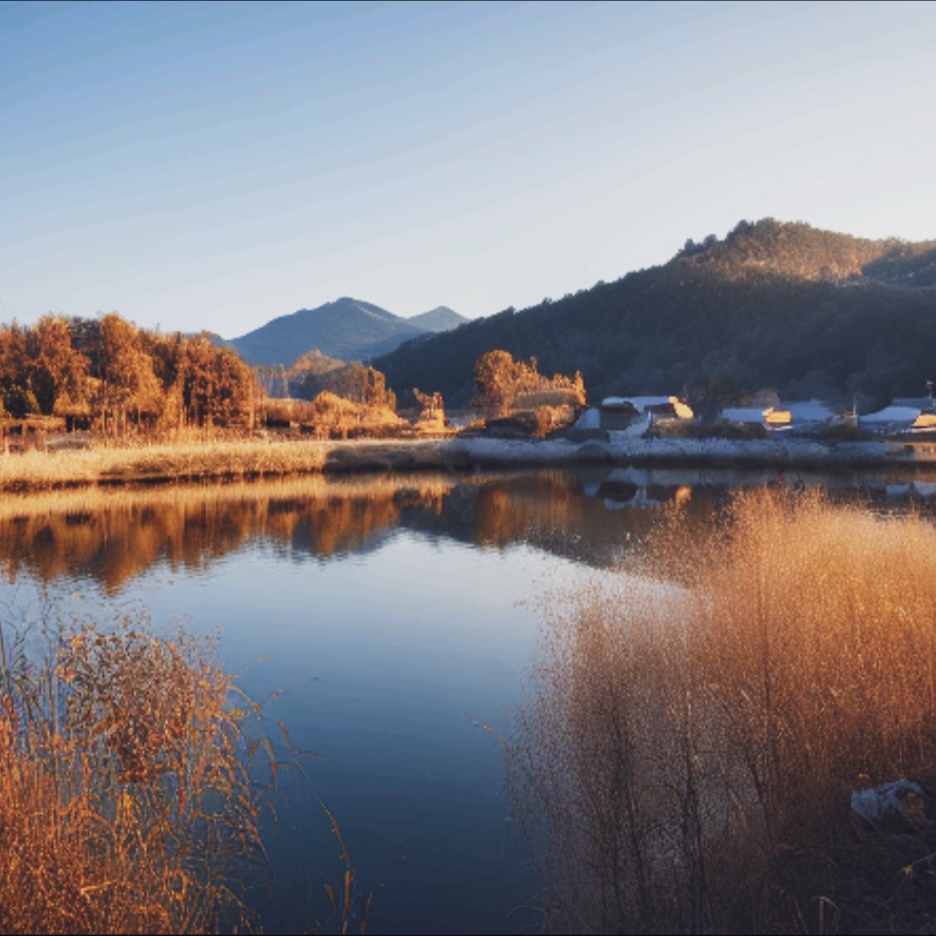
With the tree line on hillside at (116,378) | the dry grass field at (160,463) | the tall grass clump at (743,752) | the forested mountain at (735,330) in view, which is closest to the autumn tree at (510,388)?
the forested mountain at (735,330)

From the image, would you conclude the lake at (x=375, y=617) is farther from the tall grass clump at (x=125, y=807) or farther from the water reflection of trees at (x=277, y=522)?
the tall grass clump at (x=125, y=807)

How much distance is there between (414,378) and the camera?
10181cm

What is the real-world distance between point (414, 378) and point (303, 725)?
95604 millimetres

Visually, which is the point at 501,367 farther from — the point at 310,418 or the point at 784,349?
the point at 784,349

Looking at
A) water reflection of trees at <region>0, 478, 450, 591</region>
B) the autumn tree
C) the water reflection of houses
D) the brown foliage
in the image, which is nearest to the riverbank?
water reflection of trees at <region>0, 478, 450, 591</region>

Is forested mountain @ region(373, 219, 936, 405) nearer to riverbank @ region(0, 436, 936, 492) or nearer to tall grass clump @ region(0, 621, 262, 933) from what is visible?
riverbank @ region(0, 436, 936, 492)

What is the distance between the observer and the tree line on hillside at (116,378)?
32.7 m

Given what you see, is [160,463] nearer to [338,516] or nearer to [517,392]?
[338,516]

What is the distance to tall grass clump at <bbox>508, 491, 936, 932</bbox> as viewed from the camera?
13.2ft

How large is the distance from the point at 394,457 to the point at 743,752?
1206 inches

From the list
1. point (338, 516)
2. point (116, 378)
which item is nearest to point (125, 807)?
point (338, 516)

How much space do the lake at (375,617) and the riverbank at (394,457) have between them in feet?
6.60

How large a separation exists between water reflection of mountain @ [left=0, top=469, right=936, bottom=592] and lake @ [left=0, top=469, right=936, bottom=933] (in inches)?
4.1

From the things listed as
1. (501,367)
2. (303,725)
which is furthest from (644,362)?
(303,725)
